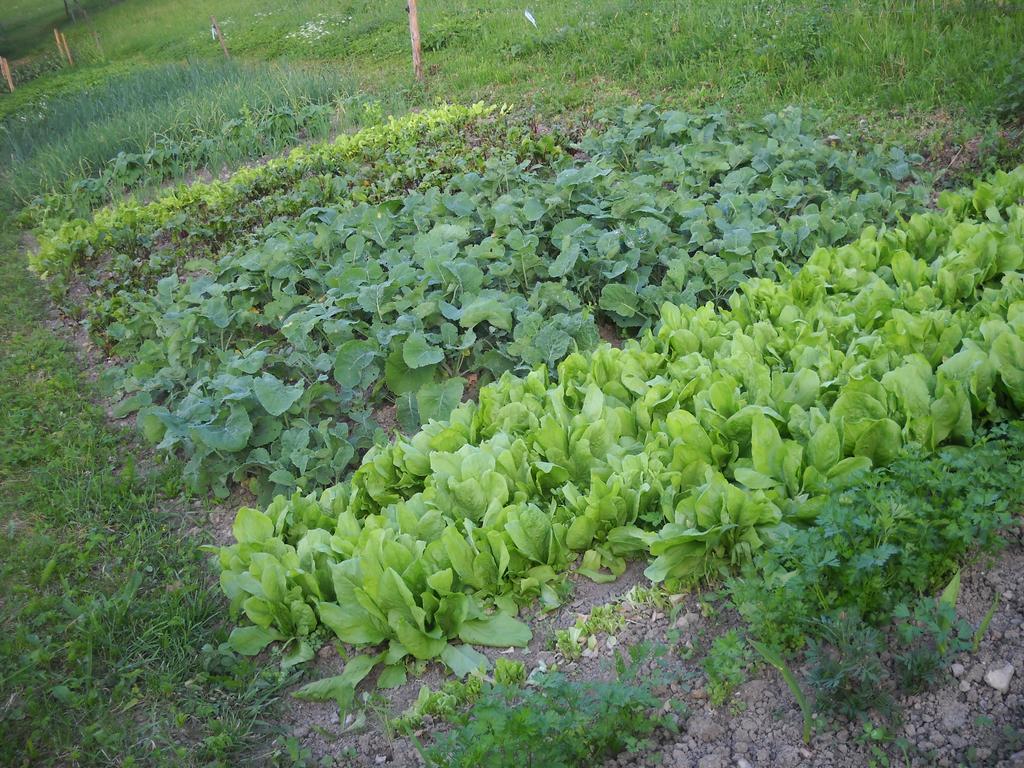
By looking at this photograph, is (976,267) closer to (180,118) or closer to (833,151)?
(833,151)

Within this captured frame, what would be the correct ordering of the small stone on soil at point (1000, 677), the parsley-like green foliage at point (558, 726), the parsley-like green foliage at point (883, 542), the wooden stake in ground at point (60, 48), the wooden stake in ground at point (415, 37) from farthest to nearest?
the wooden stake in ground at point (60, 48)
the wooden stake in ground at point (415, 37)
the parsley-like green foliage at point (883, 542)
the small stone on soil at point (1000, 677)
the parsley-like green foliage at point (558, 726)

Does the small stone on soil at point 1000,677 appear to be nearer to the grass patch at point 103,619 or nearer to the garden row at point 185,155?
the grass patch at point 103,619

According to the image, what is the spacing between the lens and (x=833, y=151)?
6.04m

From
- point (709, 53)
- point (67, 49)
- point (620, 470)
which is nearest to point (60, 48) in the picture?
A: point (67, 49)

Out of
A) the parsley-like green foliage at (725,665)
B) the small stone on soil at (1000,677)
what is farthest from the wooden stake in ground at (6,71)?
the small stone on soil at (1000,677)

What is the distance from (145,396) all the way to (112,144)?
19.8 ft

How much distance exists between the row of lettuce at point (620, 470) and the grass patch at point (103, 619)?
261 mm

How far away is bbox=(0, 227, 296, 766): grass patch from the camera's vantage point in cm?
277

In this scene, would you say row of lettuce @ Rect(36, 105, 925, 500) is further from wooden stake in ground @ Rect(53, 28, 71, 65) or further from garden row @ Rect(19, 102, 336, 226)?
wooden stake in ground @ Rect(53, 28, 71, 65)

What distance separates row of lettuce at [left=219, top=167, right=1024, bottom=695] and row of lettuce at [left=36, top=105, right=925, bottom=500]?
0.63 metres

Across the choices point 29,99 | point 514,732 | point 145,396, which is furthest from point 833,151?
point 29,99

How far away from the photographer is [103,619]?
128 inches

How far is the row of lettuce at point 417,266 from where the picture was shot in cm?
424

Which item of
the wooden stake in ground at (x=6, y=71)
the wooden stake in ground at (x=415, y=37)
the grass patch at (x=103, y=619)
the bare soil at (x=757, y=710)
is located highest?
the wooden stake in ground at (x=6, y=71)
